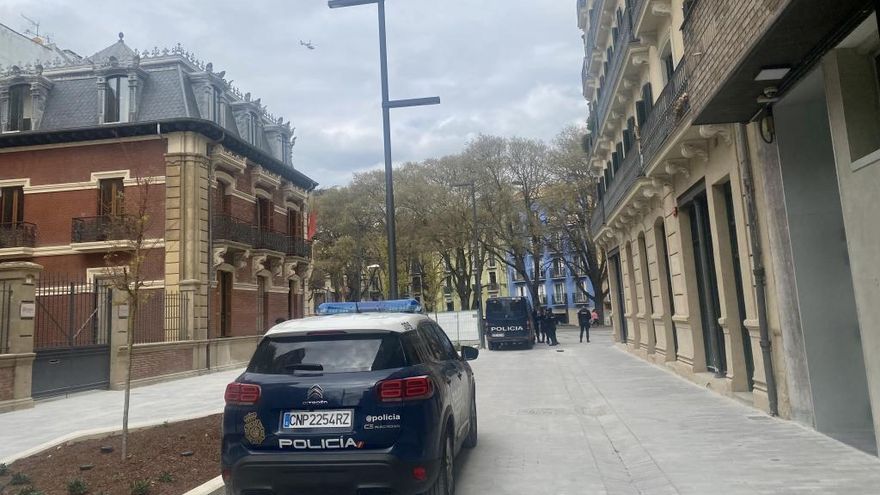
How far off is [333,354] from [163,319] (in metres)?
17.5

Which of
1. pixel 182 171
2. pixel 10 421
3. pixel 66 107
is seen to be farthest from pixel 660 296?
pixel 66 107

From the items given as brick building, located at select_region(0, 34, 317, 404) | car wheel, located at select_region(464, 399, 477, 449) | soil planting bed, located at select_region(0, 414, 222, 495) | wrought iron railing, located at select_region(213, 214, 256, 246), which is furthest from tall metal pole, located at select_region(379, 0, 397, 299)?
wrought iron railing, located at select_region(213, 214, 256, 246)

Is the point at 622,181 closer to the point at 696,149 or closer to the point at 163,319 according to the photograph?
the point at 696,149

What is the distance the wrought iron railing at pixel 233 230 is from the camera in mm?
23281

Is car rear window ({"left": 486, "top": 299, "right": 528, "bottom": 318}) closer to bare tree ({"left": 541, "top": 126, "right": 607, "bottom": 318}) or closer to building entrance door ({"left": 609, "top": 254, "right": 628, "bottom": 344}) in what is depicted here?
building entrance door ({"left": 609, "top": 254, "right": 628, "bottom": 344})

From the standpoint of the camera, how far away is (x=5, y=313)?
12.7 metres

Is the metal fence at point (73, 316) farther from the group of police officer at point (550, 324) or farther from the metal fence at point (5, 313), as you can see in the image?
the group of police officer at point (550, 324)

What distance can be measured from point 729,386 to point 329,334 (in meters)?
8.15

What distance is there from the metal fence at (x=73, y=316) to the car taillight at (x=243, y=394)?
494 inches

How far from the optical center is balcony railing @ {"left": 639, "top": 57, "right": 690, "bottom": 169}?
33.7ft

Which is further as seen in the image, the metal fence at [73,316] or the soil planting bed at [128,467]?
the metal fence at [73,316]

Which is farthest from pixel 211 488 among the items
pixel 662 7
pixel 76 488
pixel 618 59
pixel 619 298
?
pixel 619 298

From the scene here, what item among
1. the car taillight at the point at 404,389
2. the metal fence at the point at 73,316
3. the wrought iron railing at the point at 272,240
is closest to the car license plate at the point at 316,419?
the car taillight at the point at 404,389

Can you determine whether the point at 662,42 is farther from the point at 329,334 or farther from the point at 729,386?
the point at 329,334
